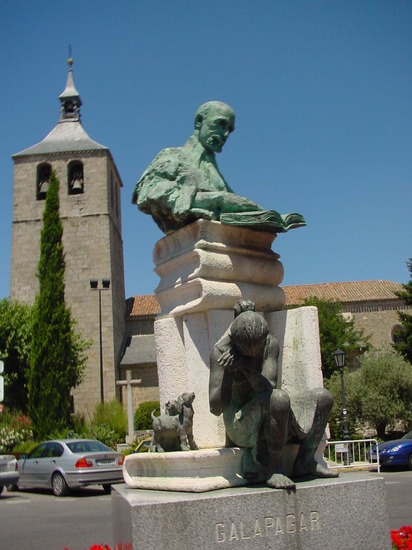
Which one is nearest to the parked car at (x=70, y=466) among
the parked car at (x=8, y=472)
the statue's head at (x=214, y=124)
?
the parked car at (x=8, y=472)

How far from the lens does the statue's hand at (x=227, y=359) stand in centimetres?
340

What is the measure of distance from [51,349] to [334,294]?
26.4m

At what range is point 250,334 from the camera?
332 cm

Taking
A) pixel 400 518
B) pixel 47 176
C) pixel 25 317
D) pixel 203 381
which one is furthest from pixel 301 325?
pixel 47 176

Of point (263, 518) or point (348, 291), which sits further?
point (348, 291)

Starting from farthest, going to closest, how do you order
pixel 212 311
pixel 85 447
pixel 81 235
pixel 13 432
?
1. pixel 81 235
2. pixel 13 432
3. pixel 85 447
4. pixel 212 311

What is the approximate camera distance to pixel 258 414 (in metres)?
3.37

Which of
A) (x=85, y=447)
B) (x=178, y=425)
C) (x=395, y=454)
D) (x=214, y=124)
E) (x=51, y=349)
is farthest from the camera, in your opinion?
(x=51, y=349)

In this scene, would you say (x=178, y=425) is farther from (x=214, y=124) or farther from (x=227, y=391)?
(x=214, y=124)

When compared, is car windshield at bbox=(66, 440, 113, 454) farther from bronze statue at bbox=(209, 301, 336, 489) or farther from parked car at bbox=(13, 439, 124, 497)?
bronze statue at bbox=(209, 301, 336, 489)

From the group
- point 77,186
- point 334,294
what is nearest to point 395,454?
point 77,186

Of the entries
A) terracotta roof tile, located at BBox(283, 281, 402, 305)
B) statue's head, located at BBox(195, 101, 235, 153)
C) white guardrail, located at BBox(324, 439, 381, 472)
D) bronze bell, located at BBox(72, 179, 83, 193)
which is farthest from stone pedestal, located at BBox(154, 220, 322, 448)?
terracotta roof tile, located at BBox(283, 281, 402, 305)

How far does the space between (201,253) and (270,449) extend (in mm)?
1228

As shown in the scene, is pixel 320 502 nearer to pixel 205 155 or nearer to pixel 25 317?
pixel 205 155
